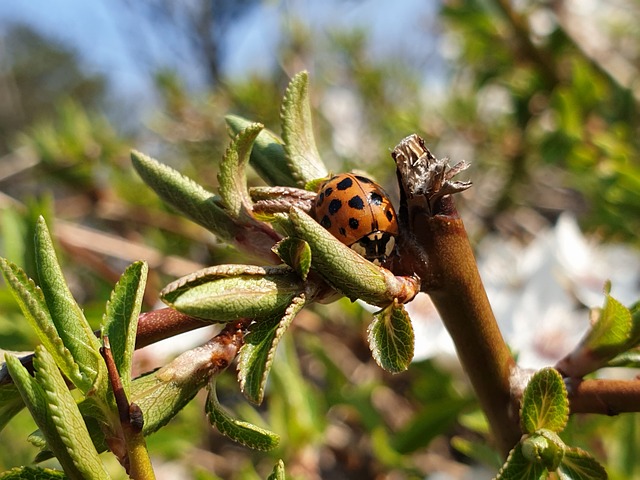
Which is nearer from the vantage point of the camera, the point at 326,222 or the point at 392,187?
the point at 326,222

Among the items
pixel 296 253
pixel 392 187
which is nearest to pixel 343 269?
pixel 296 253

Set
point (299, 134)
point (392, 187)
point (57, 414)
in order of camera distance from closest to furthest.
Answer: point (57, 414), point (299, 134), point (392, 187)

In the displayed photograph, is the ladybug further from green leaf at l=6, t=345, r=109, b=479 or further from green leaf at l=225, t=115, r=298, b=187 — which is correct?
green leaf at l=6, t=345, r=109, b=479

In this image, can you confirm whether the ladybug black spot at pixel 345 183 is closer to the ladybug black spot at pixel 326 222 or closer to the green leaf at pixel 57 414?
the ladybug black spot at pixel 326 222

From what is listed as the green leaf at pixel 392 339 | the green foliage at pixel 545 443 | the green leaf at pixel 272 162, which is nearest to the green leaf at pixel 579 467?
the green foliage at pixel 545 443

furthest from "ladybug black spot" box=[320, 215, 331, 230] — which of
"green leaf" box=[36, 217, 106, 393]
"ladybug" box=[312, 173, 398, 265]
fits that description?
"green leaf" box=[36, 217, 106, 393]

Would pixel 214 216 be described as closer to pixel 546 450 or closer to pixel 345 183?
pixel 345 183
